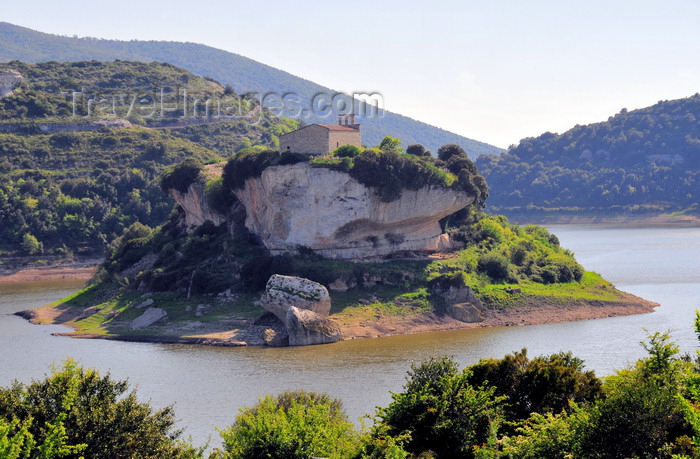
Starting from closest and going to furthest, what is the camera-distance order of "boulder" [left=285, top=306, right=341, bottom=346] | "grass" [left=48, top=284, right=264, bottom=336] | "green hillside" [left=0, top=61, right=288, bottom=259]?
"boulder" [left=285, top=306, right=341, bottom=346], "grass" [left=48, top=284, right=264, bottom=336], "green hillside" [left=0, top=61, right=288, bottom=259]

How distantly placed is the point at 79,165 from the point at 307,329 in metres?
57.5

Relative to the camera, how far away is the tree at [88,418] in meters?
19.2

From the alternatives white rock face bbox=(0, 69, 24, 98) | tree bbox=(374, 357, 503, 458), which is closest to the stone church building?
tree bbox=(374, 357, 503, 458)

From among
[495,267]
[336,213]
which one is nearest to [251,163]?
[336,213]

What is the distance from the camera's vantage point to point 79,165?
9319cm

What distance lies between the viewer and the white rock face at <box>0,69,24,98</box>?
107025 mm

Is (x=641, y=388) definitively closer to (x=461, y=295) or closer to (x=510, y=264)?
(x=461, y=295)

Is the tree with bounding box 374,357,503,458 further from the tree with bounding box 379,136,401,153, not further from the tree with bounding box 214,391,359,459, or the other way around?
the tree with bounding box 379,136,401,153

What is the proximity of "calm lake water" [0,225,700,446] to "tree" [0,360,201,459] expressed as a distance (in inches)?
259

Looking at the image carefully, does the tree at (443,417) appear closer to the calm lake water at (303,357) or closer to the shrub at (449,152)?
the calm lake water at (303,357)

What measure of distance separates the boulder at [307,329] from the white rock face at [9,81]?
75.4 metres

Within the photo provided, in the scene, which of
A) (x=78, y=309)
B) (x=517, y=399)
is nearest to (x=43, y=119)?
(x=78, y=309)

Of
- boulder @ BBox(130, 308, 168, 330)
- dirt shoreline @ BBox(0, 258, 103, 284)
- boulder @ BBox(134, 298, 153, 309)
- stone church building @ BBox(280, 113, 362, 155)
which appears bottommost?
dirt shoreline @ BBox(0, 258, 103, 284)


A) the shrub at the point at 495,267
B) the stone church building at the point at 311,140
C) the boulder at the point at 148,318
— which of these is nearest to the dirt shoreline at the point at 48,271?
the boulder at the point at 148,318
